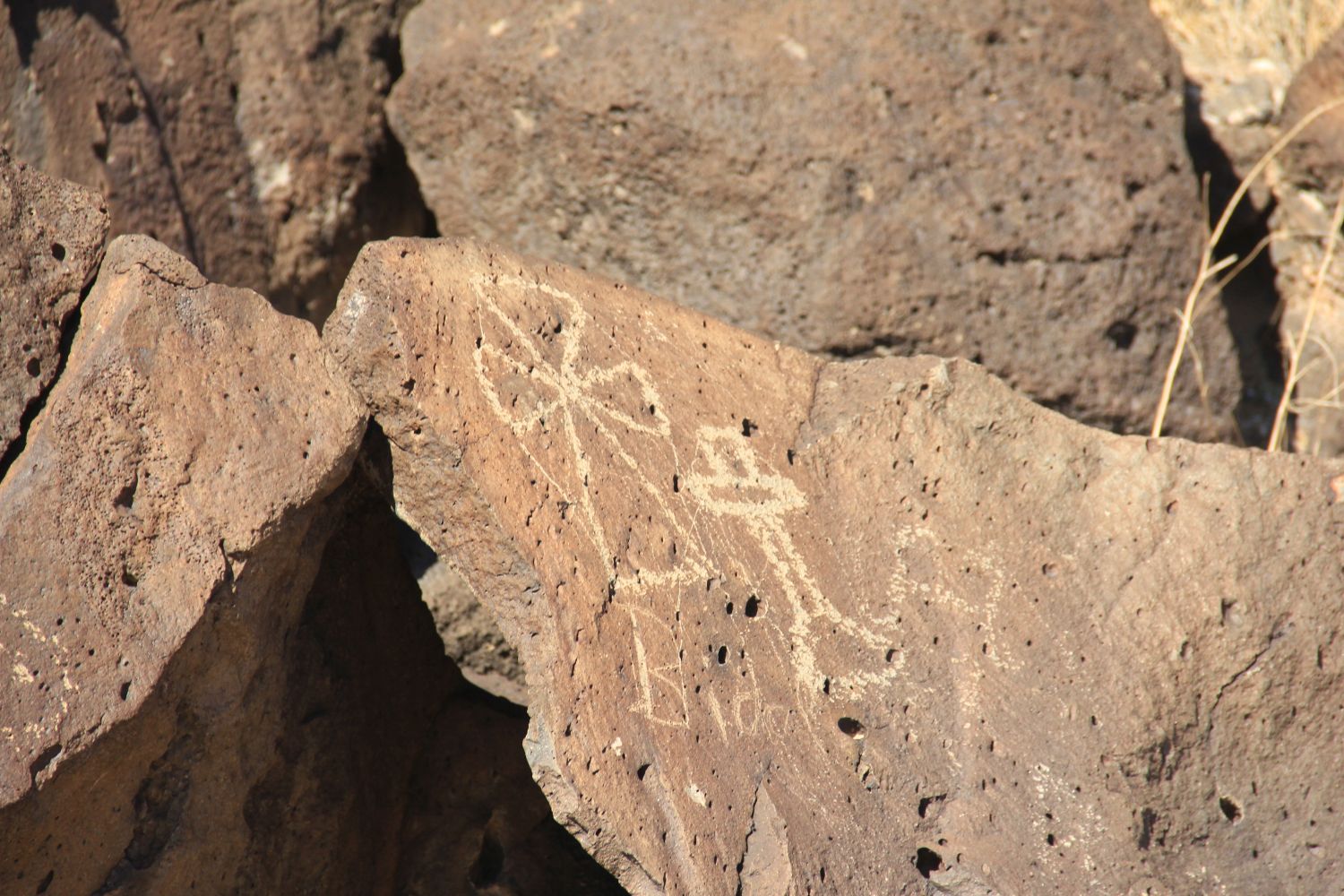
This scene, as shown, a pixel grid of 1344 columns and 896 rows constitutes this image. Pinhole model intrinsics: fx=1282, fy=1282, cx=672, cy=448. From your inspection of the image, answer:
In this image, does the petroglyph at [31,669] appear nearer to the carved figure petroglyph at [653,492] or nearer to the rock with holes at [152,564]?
the rock with holes at [152,564]

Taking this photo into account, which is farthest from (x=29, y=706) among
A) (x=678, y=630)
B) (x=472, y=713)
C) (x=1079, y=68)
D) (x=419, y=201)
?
(x=1079, y=68)

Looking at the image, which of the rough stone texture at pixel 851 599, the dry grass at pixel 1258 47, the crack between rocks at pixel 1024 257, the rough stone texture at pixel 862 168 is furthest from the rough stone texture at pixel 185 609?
the dry grass at pixel 1258 47

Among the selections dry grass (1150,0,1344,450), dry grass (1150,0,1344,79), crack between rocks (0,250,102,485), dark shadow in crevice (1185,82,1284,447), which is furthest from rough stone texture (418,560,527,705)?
dry grass (1150,0,1344,79)

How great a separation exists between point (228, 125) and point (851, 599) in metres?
1.59

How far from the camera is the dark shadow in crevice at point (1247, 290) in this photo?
3.16 meters

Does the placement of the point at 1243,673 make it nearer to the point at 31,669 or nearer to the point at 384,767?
the point at 384,767

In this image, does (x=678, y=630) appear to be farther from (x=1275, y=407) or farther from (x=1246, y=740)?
(x=1275, y=407)

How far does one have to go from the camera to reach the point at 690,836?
1531mm

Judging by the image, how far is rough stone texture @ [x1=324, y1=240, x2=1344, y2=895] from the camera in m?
1.58

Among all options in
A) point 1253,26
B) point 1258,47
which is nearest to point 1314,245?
point 1258,47

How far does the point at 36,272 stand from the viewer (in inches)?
62.9

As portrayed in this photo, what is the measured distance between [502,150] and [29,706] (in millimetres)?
1482

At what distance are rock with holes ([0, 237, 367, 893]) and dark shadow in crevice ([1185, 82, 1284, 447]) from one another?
7.80 feet

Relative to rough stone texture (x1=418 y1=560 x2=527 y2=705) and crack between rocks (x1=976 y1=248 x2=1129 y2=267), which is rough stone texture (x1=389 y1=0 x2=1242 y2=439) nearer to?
crack between rocks (x1=976 y1=248 x2=1129 y2=267)
